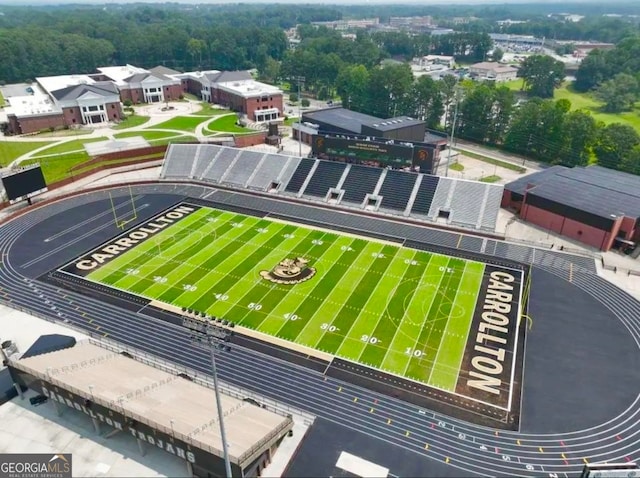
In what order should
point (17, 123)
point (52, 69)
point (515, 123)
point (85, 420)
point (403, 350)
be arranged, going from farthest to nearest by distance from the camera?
point (52, 69) < point (17, 123) < point (515, 123) < point (403, 350) < point (85, 420)

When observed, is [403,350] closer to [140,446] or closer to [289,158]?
[140,446]

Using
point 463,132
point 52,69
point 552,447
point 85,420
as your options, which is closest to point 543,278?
point 552,447

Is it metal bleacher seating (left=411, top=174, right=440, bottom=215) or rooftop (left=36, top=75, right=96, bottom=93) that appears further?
rooftop (left=36, top=75, right=96, bottom=93)

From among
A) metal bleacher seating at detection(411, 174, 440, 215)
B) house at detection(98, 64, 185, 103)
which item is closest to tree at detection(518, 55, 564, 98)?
metal bleacher seating at detection(411, 174, 440, 215)

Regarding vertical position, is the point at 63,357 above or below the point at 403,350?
above

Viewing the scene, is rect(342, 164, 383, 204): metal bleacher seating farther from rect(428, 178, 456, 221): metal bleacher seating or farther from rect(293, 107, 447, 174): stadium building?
rect(428, 178, 456, 221): metal bleacher seating
